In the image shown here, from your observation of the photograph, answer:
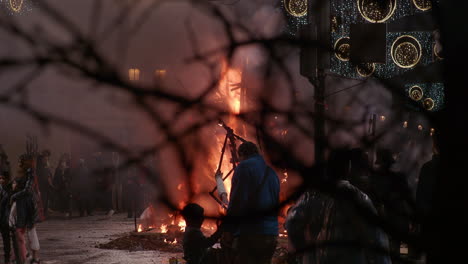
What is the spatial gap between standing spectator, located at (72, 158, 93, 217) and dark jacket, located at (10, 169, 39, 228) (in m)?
12.8

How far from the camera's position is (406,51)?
44.8 feet

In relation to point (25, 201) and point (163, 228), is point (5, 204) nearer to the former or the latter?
point (25, 201)

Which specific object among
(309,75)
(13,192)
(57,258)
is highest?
(309,75)

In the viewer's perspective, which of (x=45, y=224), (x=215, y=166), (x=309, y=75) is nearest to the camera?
(x=309, y=75)

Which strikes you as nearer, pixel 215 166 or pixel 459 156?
pixel 459 156

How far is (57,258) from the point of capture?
1480cm

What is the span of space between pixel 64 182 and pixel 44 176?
71cm

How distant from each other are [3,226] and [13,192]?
725 mm

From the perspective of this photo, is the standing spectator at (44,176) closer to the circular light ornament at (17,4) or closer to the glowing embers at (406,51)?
the glowing embers at (406,51)

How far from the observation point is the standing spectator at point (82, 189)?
25594mm

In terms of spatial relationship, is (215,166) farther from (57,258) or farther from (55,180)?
(55,180)

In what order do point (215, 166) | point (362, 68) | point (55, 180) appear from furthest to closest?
point (55, 180), point (215, 166), point (362, 68)

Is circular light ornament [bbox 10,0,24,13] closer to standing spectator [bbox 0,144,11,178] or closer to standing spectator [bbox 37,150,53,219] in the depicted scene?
standing spectator [bbox 37,150,53,219]

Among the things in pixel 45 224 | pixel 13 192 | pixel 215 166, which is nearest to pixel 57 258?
pixel 13 192
